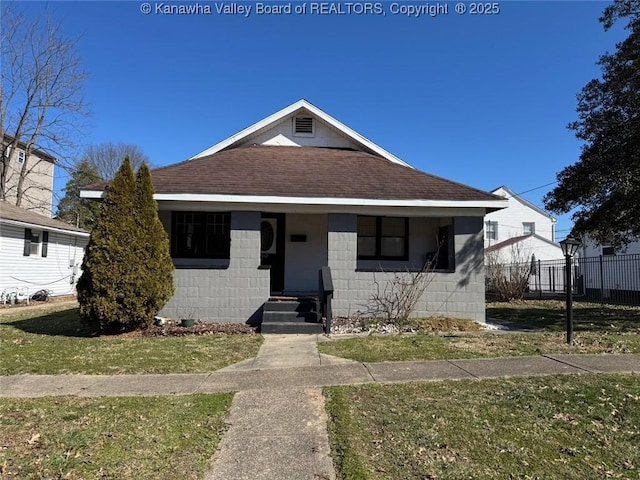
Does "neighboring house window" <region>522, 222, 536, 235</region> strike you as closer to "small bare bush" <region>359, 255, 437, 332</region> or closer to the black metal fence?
the black metal fence

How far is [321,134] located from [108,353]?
958 centimetres

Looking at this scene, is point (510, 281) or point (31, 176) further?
point (31, 176)

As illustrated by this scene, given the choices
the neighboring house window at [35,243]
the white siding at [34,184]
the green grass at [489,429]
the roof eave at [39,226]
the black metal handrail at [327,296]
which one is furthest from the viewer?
the white siding at [34,184]

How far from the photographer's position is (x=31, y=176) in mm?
31422

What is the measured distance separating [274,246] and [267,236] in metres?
0.35

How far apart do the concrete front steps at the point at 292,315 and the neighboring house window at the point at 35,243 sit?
44.0 ft

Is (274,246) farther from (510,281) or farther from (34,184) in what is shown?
(34,184)

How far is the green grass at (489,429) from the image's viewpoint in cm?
350

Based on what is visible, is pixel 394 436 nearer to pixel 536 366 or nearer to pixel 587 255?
pixel 536 366

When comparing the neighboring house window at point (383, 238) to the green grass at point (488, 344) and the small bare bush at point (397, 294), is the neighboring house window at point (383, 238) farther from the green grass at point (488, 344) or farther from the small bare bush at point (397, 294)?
the green grass at point (488, 344)

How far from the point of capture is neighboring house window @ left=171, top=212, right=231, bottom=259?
11.9 m

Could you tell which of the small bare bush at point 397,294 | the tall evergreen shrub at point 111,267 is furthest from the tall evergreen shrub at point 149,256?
the small bare bush at point 397,294

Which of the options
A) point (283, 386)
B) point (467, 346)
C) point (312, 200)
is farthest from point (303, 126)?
point (283, 386)

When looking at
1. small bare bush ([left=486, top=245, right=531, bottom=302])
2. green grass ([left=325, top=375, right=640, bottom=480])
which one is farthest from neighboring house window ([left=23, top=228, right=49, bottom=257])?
small bare bush ([left=486, top=245, right=531, bottom=302])
